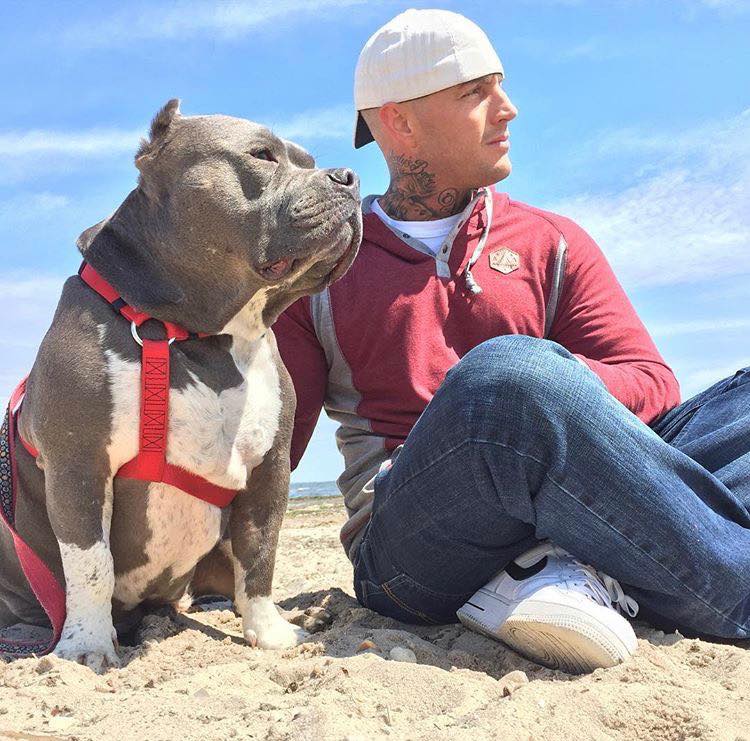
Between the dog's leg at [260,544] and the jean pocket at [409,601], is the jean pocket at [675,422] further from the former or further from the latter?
the dog's leg at [260,544]

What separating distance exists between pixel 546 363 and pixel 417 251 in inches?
48.5

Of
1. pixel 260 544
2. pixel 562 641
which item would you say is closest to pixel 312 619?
pixel 260 544

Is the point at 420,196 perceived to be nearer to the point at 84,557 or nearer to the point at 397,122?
the point at 397,122

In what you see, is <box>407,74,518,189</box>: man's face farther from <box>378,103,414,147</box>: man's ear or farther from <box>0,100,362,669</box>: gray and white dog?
<box>0,100,362,669</box>: gray and white dog

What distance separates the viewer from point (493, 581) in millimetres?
3268

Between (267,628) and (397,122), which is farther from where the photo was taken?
(397,122)

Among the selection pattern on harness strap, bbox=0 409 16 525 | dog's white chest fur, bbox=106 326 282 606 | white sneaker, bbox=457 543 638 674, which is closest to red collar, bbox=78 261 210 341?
dog's white chest fur, bbox=106 326 282 606

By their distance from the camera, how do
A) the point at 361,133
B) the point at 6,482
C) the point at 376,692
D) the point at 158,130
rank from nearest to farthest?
the point at 376,692 → the point at 158,130 → the point at 6,482 → the point at 361,133

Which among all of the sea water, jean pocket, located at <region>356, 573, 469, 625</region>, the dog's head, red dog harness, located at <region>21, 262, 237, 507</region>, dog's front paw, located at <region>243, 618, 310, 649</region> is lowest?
the sea water

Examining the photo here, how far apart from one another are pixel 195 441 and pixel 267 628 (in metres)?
0.79

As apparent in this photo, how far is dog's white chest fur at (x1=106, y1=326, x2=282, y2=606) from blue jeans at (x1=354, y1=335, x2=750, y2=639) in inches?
21.6

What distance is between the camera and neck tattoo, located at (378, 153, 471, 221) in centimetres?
413

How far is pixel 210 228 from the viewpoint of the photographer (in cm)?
335

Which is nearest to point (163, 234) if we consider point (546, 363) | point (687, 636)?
point (546, 363)
